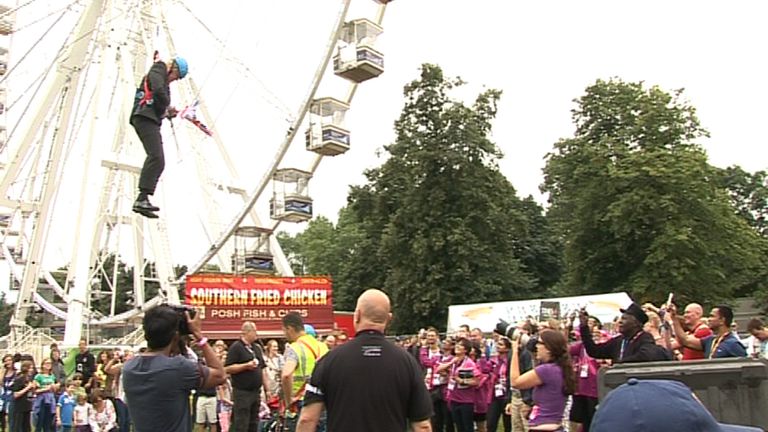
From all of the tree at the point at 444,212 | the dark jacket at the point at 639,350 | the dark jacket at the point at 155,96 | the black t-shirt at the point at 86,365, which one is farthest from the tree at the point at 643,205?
the dark jacket at the point at 155,96

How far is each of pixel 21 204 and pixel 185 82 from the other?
853 cm

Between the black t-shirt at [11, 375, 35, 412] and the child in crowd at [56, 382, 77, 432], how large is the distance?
0.58 metres

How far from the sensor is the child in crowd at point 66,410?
12.6m

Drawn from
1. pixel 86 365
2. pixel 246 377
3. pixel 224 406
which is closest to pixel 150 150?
pixel 246 377

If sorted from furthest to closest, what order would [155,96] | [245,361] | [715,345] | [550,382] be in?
[245,361] → [155,96] → [715,345] → [550,382]

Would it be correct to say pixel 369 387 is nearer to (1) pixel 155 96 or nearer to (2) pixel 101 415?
(1) pixel 155 96

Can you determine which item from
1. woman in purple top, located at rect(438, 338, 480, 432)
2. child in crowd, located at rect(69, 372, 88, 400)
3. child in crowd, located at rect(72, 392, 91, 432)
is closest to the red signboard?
child in crowd, located at rect(69, 372, 88, 400)

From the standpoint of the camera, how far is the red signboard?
27219mm

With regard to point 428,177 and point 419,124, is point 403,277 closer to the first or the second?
point 428,177

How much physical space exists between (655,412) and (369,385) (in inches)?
109

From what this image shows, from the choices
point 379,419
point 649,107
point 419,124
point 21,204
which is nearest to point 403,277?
point 419,124

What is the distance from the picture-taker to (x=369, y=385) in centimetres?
405

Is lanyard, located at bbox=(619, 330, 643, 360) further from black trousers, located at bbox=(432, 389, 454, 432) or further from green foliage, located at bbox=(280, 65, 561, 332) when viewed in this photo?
green foliage, located at bbox=(280, 65, 561, 332)

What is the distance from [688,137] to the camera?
36000 mm
